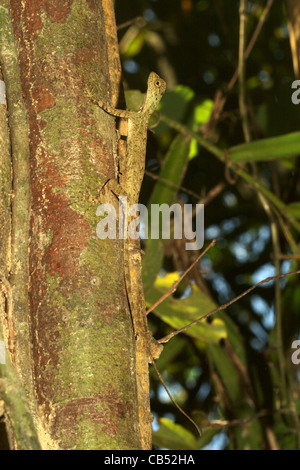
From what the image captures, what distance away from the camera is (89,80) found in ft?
6.46

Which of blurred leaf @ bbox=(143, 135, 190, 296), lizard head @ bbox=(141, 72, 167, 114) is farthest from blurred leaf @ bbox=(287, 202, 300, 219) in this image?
lizard head @ bbox=(141, 72, 167, 114)

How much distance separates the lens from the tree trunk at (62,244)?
5.18 ft

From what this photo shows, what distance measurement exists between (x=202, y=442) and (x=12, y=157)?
3.62 metres

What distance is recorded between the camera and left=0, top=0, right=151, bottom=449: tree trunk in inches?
62.2

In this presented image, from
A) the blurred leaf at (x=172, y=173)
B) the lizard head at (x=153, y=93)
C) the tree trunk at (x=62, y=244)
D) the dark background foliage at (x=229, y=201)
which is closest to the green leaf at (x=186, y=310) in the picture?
the blurred leaf at (x=172, y=173)

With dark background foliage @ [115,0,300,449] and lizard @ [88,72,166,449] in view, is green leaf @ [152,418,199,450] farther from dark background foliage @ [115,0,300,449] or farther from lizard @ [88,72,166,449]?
lizard @ [88,72,166,449]

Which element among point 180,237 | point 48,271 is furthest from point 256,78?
point 48,271

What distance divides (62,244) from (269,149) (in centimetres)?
269

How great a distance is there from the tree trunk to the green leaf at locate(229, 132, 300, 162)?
216 cm

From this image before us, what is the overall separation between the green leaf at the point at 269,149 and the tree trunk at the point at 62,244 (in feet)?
7.08

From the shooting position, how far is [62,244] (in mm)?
1734

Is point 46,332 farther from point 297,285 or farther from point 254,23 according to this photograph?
point 254,23

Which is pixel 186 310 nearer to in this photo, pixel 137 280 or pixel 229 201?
pixel 137 280

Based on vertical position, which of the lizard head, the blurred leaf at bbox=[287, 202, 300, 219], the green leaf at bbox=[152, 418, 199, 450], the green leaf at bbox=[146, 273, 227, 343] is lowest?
the green leaf at bbox=[152, 418, 199, 450]
